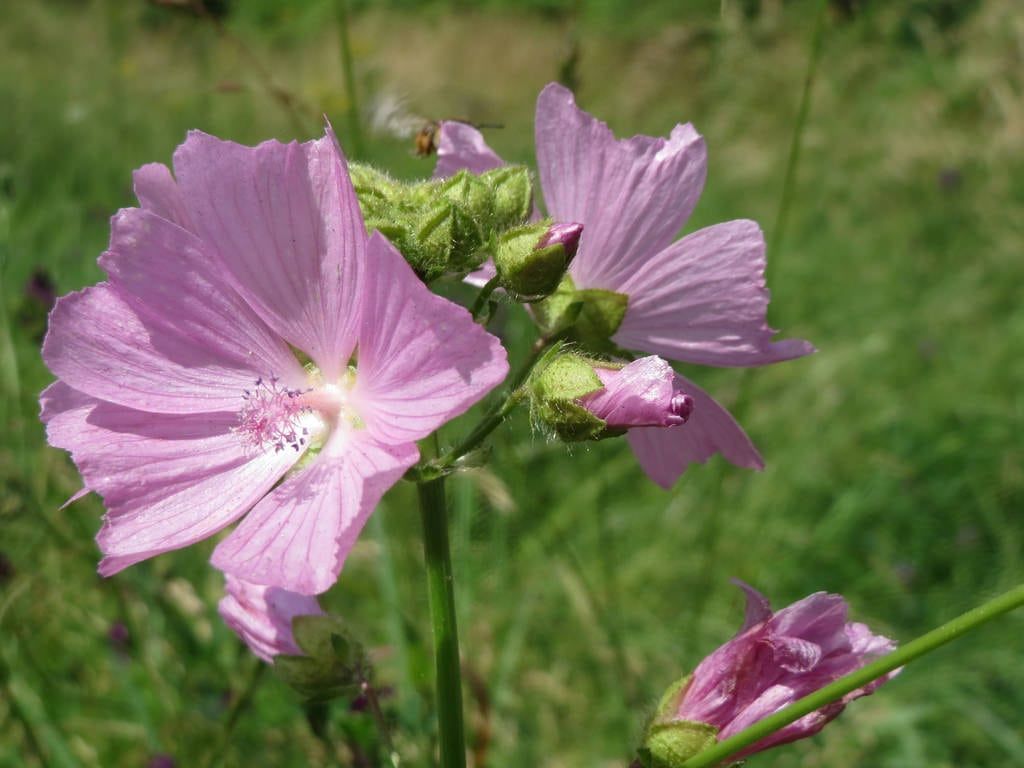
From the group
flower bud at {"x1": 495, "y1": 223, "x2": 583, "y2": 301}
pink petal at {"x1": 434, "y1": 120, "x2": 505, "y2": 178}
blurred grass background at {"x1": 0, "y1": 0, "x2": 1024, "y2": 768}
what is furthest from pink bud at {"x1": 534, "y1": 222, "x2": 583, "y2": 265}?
blurred grass background at {"x1": 0, "y1": 0, "x2": 1024, "y2": 768}

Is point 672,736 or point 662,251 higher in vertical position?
point 662,251

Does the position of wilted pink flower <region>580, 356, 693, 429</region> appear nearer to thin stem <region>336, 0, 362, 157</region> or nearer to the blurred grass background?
the blurred grass background

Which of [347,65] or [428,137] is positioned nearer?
[428,137]

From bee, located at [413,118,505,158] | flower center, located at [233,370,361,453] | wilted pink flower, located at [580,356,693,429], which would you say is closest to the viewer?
wilted pink flower, located at [580,356,693,429]

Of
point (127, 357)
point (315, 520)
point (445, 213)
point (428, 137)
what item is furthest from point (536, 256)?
point (428, 137)

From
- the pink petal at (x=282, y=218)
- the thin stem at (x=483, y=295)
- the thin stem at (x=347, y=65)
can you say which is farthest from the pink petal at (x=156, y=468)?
the thin stem at (x=347, y=65)

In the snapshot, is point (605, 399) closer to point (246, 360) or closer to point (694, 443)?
point (694, 443)

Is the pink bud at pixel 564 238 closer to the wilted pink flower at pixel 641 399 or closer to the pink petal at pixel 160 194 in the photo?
the wilted pink flower at pixel 641 399
